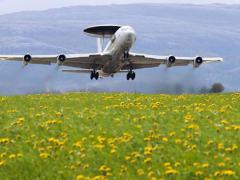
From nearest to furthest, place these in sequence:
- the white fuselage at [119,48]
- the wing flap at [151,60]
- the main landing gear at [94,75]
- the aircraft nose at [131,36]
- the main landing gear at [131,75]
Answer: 1. the aircraft nose at [131,36]
2. the white fuselage at [119,48]
3. the main landing gear at [131,75]
4. the main landing gear at [94,75]
5. the wing flap at [151,60]

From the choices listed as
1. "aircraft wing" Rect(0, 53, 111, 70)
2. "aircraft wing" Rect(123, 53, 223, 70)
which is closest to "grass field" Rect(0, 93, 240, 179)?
"aircraft wing" Rect(123, 53, 223, 70)

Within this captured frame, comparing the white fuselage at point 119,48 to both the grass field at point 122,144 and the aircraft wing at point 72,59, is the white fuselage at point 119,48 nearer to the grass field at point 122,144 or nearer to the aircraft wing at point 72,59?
the aircraft wing at point 72,59

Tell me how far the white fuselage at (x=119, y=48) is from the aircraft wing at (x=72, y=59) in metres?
0.76

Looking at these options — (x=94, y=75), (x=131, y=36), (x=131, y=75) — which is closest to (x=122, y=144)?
(x=131, y=36)

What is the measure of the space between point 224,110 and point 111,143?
18.9 ft

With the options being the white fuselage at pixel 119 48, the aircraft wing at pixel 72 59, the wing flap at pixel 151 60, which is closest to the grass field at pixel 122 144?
the white fuselage at pixel 119 48

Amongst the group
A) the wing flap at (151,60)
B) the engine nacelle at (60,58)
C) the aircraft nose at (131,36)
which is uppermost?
the aircraft nose at (131,36)

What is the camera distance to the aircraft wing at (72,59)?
6203 cm

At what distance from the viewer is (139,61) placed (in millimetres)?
65125

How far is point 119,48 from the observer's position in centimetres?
5791

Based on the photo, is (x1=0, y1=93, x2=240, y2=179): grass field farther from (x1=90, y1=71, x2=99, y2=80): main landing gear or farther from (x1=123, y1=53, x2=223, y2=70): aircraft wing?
(x1=90, y1=71, x2=99, y2=80): main landing gear

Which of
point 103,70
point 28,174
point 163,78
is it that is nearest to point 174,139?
point 28,174

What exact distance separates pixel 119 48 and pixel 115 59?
286 centimetres

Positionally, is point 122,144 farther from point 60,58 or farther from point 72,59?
point 72,59
